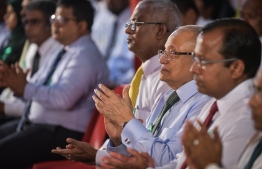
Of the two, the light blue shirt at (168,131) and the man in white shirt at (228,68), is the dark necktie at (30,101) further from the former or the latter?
the man in white shirt at (228,68)

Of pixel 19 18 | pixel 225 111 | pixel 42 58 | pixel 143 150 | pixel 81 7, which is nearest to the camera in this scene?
pixel 225 111

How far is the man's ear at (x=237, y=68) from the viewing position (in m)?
3.24

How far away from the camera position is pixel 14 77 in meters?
5.64

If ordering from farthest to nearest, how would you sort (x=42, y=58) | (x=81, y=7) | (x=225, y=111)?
(x=42, y=58), (x=81, y=7), (x=225, y=111)

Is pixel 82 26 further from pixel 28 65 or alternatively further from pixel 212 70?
pixel 212 70

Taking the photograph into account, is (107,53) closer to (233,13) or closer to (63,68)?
(233,13)

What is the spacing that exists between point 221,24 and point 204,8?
4272 mm

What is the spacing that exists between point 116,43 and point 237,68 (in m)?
5.03

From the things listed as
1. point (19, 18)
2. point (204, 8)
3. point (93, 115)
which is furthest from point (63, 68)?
point (204, 8)

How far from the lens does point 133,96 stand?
4.71 m

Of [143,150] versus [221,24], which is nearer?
[221,24]

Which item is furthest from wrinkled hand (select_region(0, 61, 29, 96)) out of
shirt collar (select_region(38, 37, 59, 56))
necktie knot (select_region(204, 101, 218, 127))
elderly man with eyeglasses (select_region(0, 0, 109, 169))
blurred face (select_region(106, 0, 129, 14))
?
blurred face (select_region(106, 0, 129, 14))

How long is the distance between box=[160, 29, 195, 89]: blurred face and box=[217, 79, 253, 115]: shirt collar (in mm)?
661

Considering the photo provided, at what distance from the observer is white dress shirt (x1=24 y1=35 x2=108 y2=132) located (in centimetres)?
555
